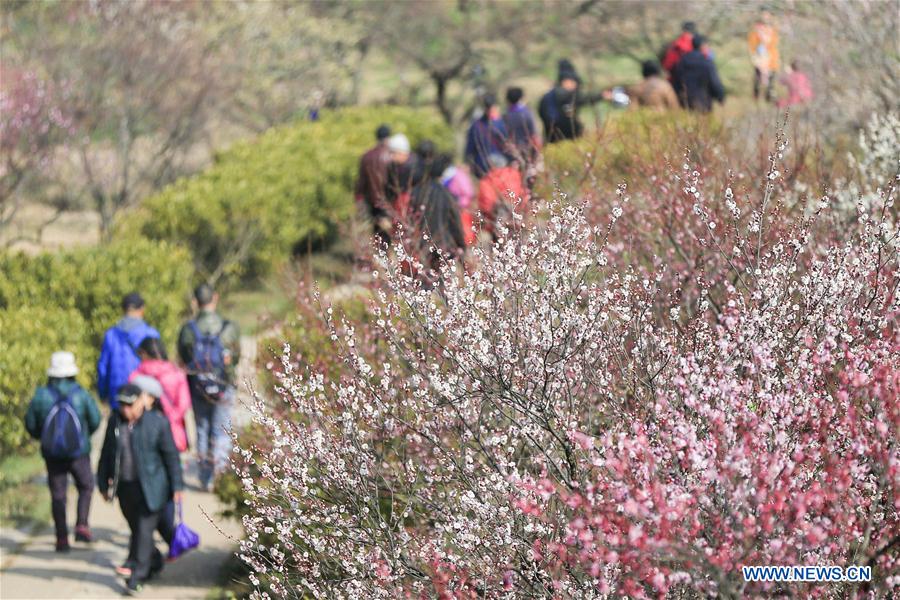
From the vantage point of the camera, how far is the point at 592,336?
5250 millimetres

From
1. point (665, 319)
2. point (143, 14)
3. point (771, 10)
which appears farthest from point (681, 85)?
point (665, 319)

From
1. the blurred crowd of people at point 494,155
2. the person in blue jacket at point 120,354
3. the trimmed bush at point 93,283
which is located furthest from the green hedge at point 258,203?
the person in blue jacket at point 120,354

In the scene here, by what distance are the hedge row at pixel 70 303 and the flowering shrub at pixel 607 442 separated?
17.0 feet

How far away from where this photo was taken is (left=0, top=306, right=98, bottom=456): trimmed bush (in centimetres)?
1048

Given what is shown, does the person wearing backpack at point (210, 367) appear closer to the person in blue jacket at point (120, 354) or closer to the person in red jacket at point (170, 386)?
the person in blue jacket at point (120, 354)

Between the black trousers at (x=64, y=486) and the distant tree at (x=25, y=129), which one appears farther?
the distant tree at (x=25, y=129)

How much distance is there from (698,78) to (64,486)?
1019cm

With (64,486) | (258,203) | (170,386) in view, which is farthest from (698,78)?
(64,486)

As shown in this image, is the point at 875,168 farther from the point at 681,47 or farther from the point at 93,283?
the point at 681,47

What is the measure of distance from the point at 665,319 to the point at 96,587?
4348mm

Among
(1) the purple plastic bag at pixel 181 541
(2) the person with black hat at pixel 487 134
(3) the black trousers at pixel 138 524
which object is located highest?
(2) the person with black hat at pixel 487 134

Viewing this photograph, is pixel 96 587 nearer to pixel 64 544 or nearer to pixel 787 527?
pixel 64 544

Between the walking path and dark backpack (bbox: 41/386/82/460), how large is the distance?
77cm

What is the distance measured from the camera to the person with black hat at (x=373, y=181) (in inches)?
525
